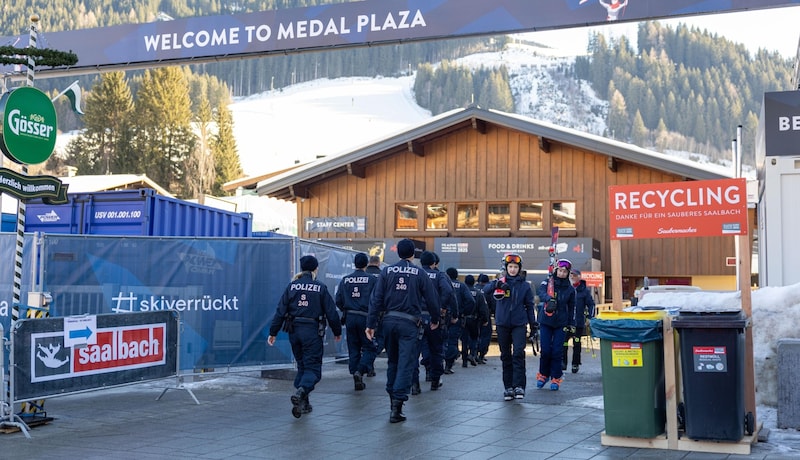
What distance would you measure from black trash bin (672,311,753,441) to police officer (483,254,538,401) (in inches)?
128

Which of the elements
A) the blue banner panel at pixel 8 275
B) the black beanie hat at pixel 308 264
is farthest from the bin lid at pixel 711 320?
the blue banner panel at pixel 8 275

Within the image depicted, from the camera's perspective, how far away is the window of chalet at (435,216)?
88.3 feet

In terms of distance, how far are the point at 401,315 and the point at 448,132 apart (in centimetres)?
1818

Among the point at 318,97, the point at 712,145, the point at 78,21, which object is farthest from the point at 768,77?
the point at 78,21

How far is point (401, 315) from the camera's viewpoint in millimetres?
9328

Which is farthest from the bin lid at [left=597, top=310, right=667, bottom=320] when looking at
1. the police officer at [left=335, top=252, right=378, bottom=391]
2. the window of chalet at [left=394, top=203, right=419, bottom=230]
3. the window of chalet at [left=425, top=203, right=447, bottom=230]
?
the window of chalet at [left=394, top=203, right=419, bottom=230]

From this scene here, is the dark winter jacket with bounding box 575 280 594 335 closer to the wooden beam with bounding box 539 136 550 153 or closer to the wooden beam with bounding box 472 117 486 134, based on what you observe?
the wooden beam with bounding box 539 136 550 153

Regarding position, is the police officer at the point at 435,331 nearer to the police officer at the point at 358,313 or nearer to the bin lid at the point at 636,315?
the police officer at the point at 358,313

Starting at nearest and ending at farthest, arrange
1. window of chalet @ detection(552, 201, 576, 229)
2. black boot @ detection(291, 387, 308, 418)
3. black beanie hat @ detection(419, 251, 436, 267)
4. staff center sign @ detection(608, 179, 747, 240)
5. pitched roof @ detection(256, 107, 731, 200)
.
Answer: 1. staff center sign @ detection(608, 179, 747, 240)
2. black boot @ detection(291, 387, 308, 418)
3. black beanie hat @ detection(419, 251, 436, 267)
4. pitched roof @ detection(256, 107, 731, 200)
5. window of chalet @ detection(552, 201, 576, 229)

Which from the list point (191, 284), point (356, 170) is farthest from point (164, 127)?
point (191, 284)

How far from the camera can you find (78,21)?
6073 inches

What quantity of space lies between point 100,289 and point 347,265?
570cm

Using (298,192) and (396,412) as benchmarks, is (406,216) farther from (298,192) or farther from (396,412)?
(396,412)

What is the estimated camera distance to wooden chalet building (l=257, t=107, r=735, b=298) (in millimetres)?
24688
